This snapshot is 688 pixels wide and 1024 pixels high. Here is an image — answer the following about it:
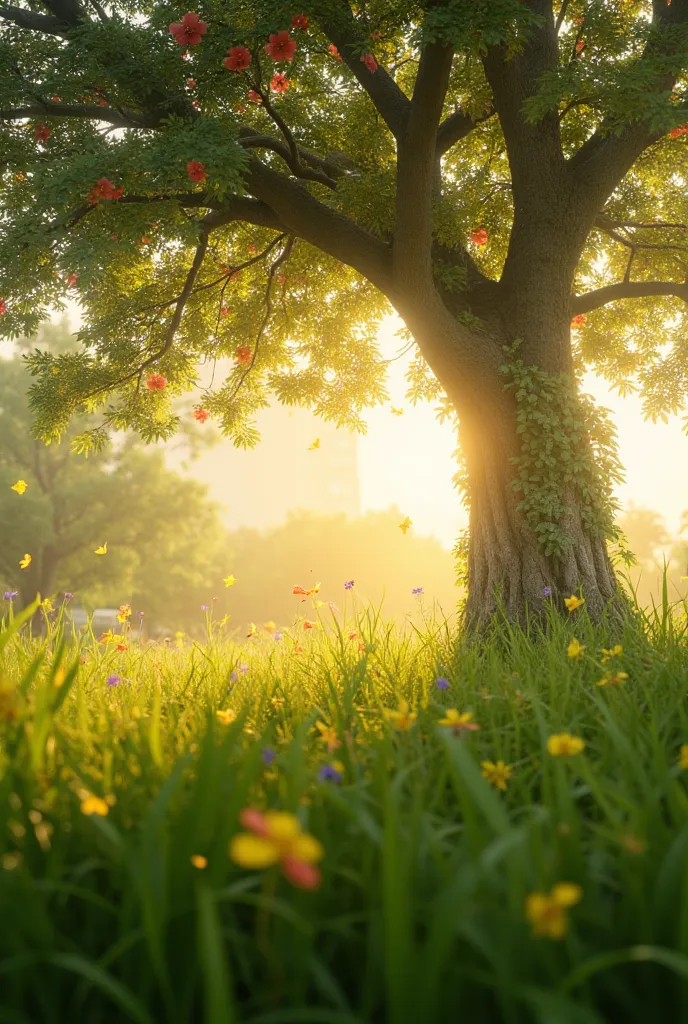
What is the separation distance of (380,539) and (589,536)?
45.3 metres

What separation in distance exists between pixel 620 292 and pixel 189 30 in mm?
4675

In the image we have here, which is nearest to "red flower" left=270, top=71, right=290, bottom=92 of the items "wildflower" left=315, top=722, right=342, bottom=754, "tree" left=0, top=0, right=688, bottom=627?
"tree" left=0, top=0, right=688, bottom=627

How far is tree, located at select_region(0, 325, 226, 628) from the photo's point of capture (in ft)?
87.4

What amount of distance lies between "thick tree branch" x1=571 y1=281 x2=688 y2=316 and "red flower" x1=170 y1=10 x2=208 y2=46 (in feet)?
13.4

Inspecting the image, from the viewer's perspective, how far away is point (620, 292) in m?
7.27

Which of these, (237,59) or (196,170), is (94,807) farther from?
(237,59)

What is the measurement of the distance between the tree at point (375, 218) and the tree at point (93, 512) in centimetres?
1907

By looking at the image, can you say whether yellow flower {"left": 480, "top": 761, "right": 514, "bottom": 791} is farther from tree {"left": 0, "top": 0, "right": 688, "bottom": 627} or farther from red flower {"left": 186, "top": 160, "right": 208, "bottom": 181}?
red flower {"left": 186, "top": 160, "right": 208, "bottom": 181}

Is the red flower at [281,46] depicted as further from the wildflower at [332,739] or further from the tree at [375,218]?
the wildflower at [332,739]

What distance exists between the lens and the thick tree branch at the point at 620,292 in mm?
7121

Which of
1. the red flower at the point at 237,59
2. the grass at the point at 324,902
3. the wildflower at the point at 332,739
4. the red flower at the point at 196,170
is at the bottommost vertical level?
the grass at the point at 324,902

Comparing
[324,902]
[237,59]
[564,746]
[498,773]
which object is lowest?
[324,902]

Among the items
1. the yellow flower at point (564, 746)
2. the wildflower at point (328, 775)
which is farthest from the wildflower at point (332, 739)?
the yellow flower at point (564, 746)

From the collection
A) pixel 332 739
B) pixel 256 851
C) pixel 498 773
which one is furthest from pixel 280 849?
pixel 332 739
